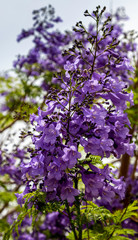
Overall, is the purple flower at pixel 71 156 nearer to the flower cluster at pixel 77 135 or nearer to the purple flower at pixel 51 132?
the flower cluster at pixel 77 135

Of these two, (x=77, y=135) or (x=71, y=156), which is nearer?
(x=71, y=156)

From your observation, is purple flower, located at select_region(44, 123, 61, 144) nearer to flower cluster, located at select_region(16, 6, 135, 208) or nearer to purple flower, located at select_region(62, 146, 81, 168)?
flower cluster, located at select_region(16, 6, 135, 208)

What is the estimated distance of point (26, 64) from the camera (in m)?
7.84

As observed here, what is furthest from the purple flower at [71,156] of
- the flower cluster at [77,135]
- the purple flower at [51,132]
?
the purple flower at [51,132]

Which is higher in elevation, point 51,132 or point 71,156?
point 51,132

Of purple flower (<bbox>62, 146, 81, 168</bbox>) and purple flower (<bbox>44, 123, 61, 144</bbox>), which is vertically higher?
purple flower (<bbox>44, 123, 61, 144</bbox>)

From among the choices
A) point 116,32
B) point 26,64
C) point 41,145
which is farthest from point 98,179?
point 26,64

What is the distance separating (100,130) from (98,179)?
1.31 ft

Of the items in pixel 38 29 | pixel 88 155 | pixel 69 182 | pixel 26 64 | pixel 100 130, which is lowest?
pixel 69 182

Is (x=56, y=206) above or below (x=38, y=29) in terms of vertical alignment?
below

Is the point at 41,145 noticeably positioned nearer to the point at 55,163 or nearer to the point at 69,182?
the point at 55,163

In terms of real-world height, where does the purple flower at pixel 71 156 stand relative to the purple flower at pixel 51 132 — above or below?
below

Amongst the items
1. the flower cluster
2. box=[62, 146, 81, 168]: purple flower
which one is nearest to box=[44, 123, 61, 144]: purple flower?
the flower cluster

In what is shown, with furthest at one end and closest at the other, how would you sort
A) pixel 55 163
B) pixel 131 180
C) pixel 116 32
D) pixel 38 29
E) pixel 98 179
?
pixel 38 29
pixel 116 32
pixel 131 180
pixel 98 179
pixel 55 163
